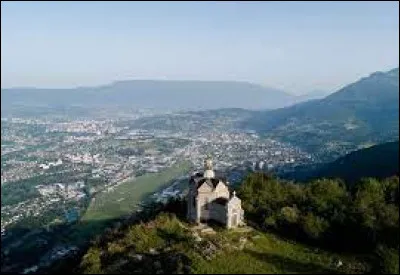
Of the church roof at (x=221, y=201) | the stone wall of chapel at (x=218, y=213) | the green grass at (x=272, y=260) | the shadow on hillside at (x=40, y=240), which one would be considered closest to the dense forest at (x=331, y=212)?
the green grass at (x=272, y=260)

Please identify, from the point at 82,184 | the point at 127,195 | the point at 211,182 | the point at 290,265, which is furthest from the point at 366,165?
the point at 290,265

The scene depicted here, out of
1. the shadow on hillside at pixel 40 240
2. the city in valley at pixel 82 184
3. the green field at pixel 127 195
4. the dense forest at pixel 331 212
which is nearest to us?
the dense forest at pixel 331 212

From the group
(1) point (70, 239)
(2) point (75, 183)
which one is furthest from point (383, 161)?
(2) point (75, 183)

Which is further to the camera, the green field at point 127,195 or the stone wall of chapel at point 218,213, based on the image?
the green field at point 127,195

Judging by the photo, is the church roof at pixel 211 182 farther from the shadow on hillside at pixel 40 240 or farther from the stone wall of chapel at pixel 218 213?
the shadow on hillside at pixel 40 240

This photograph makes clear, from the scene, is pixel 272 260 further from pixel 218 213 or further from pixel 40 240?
pixel 40 240

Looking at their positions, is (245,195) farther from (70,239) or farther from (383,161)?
(383,161)
